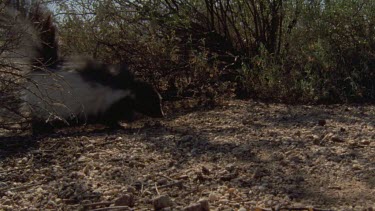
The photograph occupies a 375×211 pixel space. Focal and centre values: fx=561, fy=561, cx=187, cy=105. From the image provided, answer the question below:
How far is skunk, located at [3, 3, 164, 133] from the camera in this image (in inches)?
188

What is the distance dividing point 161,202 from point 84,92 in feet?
8.13

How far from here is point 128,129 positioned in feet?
16.1

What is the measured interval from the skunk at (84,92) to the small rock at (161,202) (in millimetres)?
2100

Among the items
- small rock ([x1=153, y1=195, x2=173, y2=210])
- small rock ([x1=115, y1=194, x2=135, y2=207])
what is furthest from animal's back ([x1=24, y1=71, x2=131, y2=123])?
small rock ([x1=153, y1=195, x2=173, y2=210])

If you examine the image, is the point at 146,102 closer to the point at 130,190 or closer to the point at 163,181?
the point at 163,181

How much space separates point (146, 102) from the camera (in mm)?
5309

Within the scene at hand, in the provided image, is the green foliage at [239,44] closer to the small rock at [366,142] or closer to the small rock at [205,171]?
the small rock at [366,142]

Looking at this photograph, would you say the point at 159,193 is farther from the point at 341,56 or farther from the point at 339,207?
the point at 341,56

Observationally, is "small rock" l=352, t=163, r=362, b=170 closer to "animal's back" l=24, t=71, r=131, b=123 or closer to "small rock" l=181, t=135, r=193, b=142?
"small rock" l=181, t=135, r=193, b=142

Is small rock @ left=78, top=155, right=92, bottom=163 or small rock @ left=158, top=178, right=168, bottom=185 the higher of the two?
small rock @ left=78, top=155, right=92, bottom=163

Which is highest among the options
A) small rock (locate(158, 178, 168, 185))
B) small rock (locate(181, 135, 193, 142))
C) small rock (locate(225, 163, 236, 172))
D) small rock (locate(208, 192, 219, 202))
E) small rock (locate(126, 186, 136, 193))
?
small rock (locate(181, 135, 193, 142))

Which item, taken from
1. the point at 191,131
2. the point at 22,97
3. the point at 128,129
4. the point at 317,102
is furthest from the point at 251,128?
the point at 22,97

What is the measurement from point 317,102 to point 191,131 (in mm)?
1836

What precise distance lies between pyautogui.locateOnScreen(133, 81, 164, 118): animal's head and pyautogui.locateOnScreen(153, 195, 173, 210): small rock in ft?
8.64
